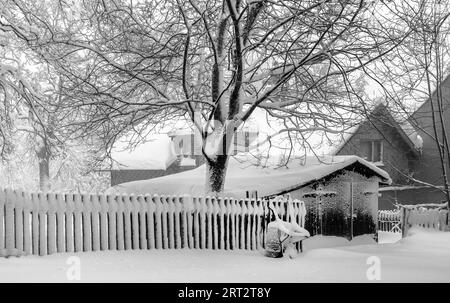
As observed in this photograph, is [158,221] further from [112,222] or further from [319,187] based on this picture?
[319,187]

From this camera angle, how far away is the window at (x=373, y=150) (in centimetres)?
3334

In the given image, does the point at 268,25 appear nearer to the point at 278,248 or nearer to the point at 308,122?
the point at 308,122

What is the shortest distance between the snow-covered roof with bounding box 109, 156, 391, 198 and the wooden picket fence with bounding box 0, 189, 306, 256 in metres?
3.20

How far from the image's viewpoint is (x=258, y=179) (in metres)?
17.9

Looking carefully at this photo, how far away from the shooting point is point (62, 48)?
639 inches

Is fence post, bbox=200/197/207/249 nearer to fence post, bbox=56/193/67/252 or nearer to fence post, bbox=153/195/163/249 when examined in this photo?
fence post, bbox=153/195/163/249

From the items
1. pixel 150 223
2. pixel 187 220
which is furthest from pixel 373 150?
pixel 150 223

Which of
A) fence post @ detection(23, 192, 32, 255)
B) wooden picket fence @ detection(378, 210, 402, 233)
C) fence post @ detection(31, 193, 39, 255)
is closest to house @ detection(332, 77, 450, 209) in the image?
wooden picket fence @ detection(378, 210, 402, 233)

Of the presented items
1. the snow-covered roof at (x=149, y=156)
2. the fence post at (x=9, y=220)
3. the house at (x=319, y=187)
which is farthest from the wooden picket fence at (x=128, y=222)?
the snow-covered roof at (x=149, y=156)

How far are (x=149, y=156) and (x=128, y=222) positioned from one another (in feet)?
84.5

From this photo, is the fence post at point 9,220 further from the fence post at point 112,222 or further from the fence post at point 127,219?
the fence post at point 127,219

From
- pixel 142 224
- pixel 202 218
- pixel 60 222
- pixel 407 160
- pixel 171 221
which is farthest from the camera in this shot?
pixel 407 160

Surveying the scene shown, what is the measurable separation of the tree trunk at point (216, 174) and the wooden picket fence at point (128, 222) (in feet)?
5.48

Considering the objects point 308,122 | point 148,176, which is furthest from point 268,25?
point 148,176
